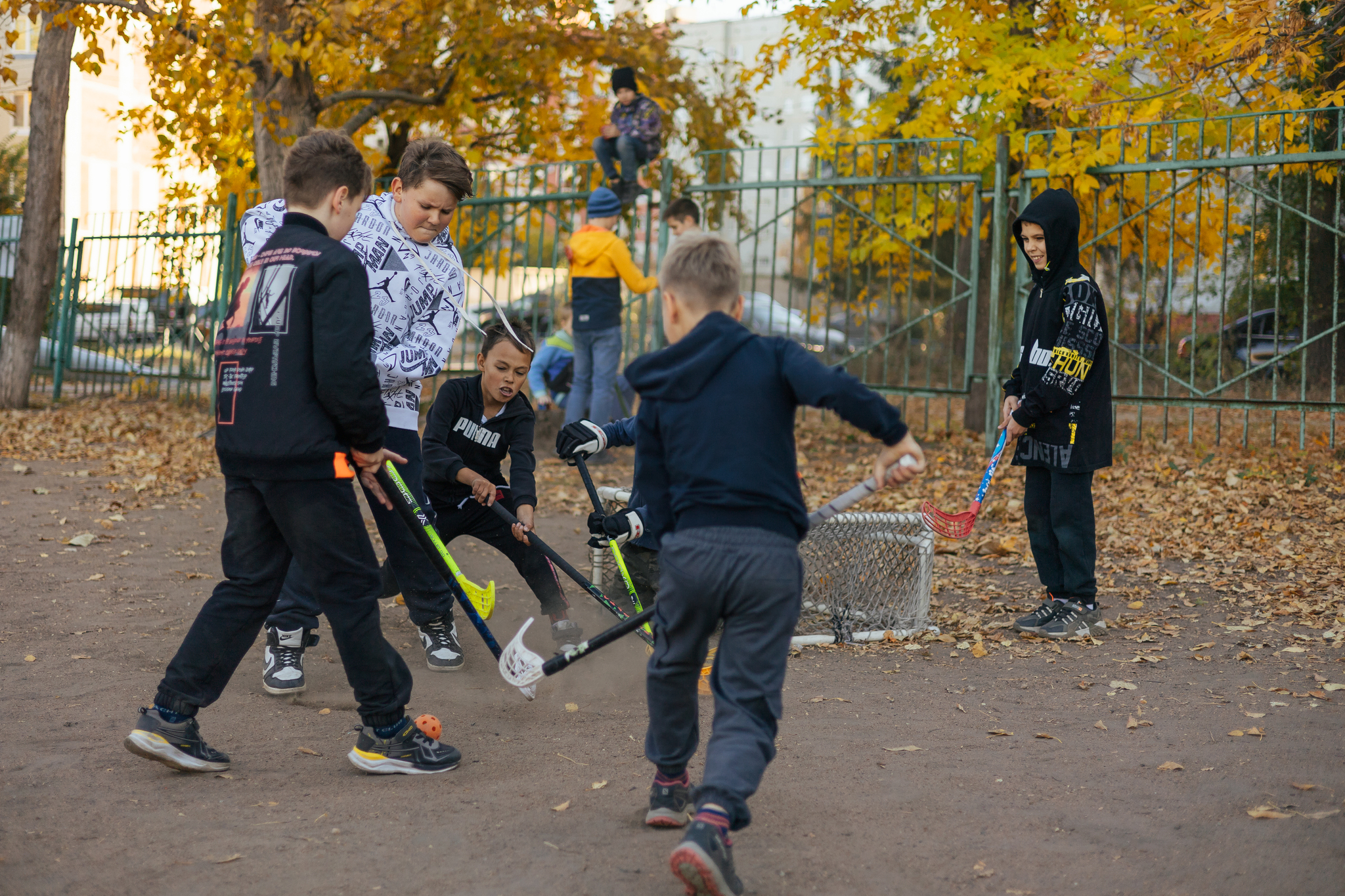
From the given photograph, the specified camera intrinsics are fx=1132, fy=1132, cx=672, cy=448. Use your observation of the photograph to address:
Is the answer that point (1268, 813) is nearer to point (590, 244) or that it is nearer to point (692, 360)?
point (692, 360)

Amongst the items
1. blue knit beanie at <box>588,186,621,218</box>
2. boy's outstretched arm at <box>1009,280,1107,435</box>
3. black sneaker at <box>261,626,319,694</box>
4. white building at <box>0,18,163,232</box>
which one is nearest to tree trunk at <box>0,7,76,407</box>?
blue knit beanie at <box>588,186,621,218</box>

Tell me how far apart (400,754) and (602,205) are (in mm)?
6018

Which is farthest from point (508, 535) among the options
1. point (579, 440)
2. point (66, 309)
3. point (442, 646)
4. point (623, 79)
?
→ point (66, 309)

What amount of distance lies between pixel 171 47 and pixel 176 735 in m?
7.48

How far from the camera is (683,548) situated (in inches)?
105

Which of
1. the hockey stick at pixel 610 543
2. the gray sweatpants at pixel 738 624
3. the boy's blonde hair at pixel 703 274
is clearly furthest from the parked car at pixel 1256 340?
the gray sweatpants at pixel 738 624

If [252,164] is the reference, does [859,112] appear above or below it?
above

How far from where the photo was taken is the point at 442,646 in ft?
14.6

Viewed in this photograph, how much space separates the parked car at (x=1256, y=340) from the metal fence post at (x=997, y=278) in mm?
1474

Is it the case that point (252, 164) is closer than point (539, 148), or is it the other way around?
point (252, 164)

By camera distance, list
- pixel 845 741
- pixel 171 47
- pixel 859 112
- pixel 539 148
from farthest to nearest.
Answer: pixel 539 148 → pixel 859 112 → pixel 171 47 → pixel 845 741

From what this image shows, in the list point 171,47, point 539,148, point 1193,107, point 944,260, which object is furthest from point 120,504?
point 944,260

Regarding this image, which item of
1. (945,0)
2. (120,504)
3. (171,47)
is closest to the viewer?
(120,504)

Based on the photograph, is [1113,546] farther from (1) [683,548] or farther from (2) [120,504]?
(2) [120,504]
